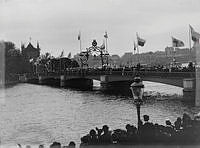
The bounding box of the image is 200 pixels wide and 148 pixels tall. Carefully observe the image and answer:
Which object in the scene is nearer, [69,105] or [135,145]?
[135,145]

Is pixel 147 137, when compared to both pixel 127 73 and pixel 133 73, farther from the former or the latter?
pixel 127 73

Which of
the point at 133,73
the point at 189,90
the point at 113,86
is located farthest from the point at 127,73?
the point at 189,90

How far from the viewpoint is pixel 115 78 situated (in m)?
76.0

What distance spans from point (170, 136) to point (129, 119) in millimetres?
22977

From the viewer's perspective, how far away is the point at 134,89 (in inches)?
619

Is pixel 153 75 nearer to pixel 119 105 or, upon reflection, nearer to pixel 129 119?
pixel 119 105

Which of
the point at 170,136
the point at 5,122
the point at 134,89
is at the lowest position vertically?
the point at 5,122

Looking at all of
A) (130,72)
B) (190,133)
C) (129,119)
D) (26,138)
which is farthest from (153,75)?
(190,133)

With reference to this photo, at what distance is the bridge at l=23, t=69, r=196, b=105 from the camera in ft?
169

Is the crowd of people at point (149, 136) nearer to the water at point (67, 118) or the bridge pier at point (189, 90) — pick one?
the water at point (67, 118)

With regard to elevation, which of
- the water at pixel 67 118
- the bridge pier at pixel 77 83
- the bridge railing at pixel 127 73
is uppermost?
the bridge railing at pixel 127 73

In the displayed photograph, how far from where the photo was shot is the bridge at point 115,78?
51550 mm

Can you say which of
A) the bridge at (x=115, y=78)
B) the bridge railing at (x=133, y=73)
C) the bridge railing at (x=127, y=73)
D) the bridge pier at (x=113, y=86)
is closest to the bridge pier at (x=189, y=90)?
the bridge at (x=115, y=78)

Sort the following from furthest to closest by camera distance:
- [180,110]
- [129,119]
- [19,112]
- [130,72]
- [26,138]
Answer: [130,72] < [19,112] < [180,110] < [129,119] < [26,138]
